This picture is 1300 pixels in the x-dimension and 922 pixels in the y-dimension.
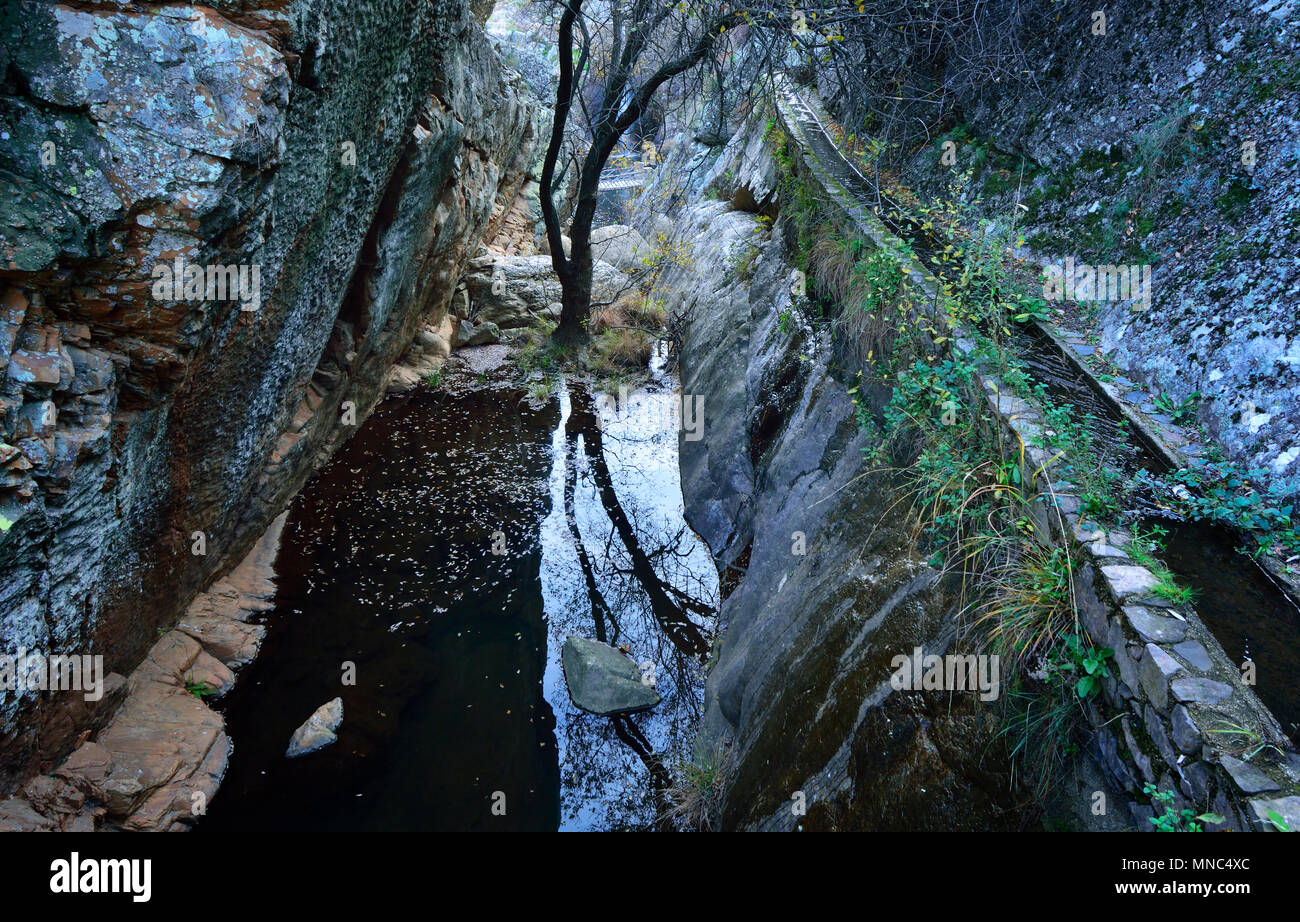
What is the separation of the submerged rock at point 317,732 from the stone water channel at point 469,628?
60mm

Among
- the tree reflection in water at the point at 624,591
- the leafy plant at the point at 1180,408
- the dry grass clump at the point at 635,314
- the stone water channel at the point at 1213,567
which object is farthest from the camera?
the dry grass clump at the point at 635,314

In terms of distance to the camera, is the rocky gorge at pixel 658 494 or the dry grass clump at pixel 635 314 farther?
the dry grass clump at pixel 635 314

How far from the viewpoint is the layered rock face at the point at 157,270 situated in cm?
325

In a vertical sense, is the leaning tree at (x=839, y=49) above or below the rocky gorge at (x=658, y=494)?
above

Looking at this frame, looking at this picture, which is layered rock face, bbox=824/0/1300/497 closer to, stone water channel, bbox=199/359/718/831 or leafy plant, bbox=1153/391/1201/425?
leafy plant, bbox=1153/391/1201/425

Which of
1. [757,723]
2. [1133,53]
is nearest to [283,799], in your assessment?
[757,723]

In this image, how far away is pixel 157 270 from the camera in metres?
3.69

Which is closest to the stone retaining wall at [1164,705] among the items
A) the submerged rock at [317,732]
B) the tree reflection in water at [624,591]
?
the tree reflection in water at [624,591]

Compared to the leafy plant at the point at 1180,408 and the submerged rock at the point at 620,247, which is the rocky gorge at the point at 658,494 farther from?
the submerged rock at the point at 620,247

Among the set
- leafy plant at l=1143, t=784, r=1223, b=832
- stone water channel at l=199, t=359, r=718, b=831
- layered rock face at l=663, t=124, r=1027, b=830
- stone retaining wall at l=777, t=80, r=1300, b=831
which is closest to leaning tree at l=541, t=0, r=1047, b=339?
layered rock face at l=663, t=124, r=1027, b=830

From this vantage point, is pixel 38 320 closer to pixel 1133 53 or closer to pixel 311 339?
pixel 311 339

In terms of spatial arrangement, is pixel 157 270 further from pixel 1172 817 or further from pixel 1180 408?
pixel 1180 408

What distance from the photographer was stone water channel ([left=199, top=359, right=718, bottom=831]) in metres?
4.43

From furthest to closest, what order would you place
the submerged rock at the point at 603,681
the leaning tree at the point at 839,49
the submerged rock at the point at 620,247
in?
the submerged rock at the point at 620,247 → the leaning tree at the point at 839,49 → the submerged rock at the point at 603,681
